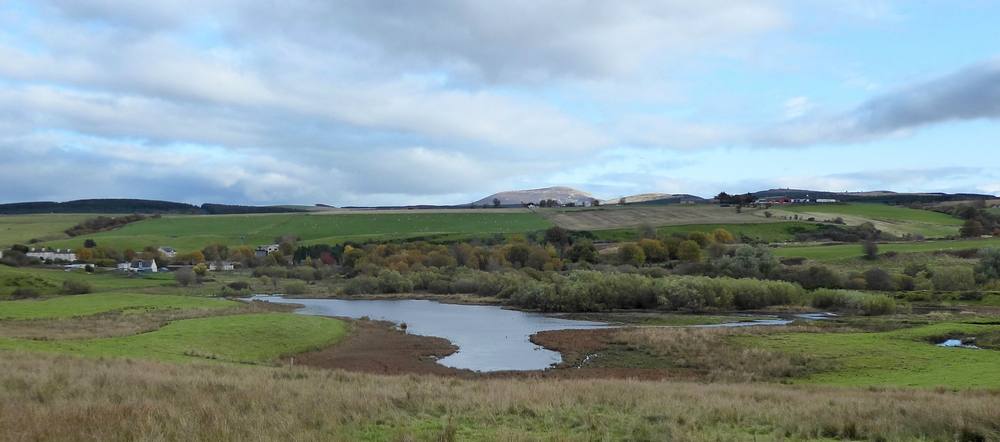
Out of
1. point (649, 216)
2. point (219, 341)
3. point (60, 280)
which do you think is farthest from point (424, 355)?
point (649, 216)

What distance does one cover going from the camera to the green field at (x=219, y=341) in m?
30.7

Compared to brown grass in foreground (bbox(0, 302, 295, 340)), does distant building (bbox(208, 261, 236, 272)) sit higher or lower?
lower

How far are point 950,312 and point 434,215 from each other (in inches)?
5120

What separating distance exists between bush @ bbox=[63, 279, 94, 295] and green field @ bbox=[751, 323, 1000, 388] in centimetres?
8034

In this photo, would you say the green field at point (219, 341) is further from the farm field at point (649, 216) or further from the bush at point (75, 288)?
the farm field at point (649, 216)

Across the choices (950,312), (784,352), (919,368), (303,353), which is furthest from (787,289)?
(303,353)

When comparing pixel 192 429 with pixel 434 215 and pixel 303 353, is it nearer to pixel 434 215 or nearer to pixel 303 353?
pixel 303 353

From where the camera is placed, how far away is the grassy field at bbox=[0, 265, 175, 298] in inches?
3375

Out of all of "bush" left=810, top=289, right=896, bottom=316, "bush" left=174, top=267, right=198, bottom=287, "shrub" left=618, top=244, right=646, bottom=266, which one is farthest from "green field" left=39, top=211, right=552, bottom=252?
"bush" left=810, top=289, right=896, bottom=316

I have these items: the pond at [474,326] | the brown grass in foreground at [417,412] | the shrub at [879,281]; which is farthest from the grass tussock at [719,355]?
the shrub at [879,281]

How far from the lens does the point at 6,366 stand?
18688mm

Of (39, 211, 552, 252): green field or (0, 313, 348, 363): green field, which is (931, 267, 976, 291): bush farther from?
(39, 211, 552, 252): green field

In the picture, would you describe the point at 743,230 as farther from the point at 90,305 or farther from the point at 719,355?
the point at 90,305

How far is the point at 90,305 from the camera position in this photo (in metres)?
60.2
